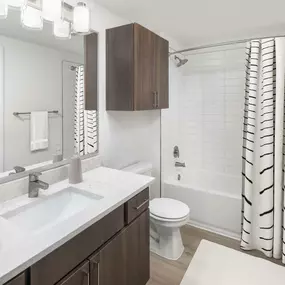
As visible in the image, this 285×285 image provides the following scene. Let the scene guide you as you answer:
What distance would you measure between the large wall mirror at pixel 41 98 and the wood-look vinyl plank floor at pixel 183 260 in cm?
117

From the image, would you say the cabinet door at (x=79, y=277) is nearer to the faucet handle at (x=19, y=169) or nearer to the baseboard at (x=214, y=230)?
the faucet handle at (x=19, y=169)

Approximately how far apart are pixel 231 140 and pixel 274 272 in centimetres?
160

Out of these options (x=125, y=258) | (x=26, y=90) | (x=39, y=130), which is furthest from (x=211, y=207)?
(x=26, y=90)

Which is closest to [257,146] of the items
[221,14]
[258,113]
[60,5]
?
[258,113]

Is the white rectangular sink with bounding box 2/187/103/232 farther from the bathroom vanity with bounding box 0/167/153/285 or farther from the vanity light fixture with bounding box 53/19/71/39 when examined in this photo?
the vanity light fixture with bounding box 53/19/71/39

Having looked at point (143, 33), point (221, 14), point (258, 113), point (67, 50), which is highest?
point (221, 14)

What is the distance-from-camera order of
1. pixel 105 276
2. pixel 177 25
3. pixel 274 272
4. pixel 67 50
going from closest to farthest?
pixel 105 276
pixel 67 50
pixel 274 272
pixel 177 25

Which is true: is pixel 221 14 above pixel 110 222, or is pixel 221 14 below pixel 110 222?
above

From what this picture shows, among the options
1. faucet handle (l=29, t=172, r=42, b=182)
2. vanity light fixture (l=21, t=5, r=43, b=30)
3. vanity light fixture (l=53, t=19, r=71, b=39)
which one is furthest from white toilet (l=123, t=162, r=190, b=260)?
vanity light fixture (l=21, t=5, r=43, b=30)

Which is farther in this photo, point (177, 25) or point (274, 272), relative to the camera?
point (177, 25)

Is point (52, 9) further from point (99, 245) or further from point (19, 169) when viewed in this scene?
point (99, 245)

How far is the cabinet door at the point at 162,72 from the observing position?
7.22 ft

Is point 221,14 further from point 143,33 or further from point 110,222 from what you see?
point 110,222

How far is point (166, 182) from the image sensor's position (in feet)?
9.32
